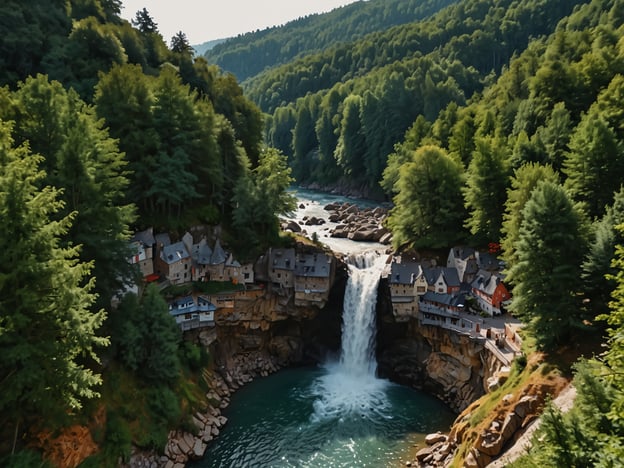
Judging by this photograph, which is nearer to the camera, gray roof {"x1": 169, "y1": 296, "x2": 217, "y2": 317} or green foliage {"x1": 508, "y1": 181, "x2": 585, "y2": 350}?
green foliage {"x1": 508, "y1": 181, "x2": 585, "y2": 350}

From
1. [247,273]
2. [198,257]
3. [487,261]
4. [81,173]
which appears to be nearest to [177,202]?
[198,257]

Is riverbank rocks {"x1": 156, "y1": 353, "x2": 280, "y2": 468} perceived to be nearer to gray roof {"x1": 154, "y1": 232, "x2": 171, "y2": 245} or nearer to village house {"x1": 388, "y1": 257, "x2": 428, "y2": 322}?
gray roof {"x1": 154, "y1": 232, "x2": 171, "y2": 245}

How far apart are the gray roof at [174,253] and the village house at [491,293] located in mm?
28265

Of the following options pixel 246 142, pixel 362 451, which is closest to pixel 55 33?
pixel 246 142

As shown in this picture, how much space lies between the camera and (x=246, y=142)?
68688 mm

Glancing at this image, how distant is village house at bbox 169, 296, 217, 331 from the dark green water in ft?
23.9

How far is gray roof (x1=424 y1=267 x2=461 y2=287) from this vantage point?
149ft

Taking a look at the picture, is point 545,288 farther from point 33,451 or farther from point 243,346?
point 33,451

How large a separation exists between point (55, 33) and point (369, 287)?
52.6 m

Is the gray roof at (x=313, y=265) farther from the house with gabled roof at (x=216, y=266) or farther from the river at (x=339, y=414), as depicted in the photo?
the house with gabled roof at (x=216, y=266)

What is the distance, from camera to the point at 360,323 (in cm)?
4897

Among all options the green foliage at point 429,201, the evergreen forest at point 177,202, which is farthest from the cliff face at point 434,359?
the green foliage at point 429,201

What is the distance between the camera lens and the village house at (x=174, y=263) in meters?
44.3

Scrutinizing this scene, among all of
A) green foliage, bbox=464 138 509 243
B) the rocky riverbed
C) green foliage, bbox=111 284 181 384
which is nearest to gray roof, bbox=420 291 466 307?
green foliage, bbox=464 138 509 243
